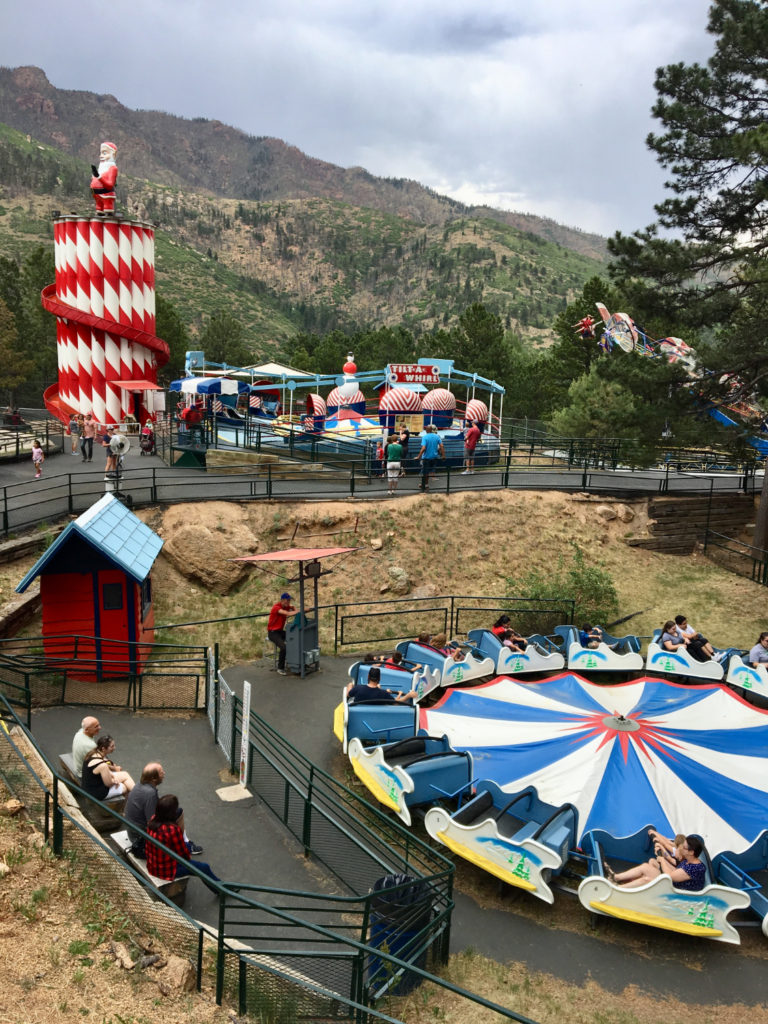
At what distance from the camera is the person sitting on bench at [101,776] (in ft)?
26.8

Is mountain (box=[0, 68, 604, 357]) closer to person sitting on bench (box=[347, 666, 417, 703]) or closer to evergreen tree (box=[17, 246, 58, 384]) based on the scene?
evergreen tree (box=[17, 246, 58, 384])

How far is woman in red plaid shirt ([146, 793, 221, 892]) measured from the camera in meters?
7.16

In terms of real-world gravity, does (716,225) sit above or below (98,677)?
above

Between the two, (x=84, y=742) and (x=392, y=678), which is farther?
(x=392, y=678)

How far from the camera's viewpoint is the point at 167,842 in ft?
24.1

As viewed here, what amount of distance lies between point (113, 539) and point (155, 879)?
7.03m

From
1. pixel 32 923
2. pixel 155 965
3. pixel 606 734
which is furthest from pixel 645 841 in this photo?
pixel 32 923

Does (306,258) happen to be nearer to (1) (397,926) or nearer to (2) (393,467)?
(2) (393,467)

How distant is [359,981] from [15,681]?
7868 millimetres

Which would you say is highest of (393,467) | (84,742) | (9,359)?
(9,359)

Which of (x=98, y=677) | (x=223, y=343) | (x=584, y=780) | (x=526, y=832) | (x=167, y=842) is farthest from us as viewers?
(x=223, y=343)

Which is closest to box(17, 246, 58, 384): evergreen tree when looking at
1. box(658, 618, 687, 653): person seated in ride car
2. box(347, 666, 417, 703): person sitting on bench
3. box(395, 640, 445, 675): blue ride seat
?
box(395, 640, 445, 675): blue ride seat

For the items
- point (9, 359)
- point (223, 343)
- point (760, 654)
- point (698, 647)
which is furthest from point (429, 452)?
point (223, 343)

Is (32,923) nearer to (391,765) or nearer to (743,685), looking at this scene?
(391,765)
